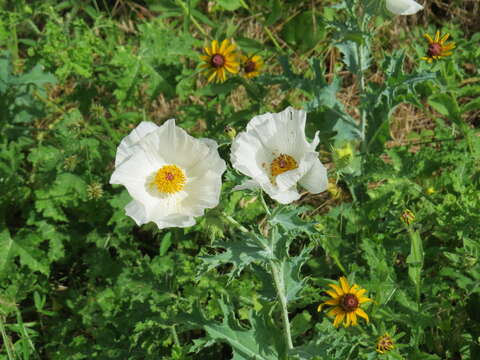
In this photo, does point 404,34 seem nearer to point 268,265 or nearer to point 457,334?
point 457,334

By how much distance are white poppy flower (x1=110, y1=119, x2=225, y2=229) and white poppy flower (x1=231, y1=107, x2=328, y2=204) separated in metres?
0.10

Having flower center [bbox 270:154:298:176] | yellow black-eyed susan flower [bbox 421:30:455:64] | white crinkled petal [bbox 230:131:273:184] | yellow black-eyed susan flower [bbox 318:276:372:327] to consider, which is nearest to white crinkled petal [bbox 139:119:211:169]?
white crinkled petal [bbox 230:131:273:184]

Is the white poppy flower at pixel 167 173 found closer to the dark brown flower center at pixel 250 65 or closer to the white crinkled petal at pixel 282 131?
the white crinkled petal at pixel 282 131

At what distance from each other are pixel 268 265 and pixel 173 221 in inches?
19.3

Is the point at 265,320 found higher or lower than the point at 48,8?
lower

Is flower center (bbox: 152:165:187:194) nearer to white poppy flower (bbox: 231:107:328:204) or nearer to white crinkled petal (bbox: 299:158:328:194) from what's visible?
white poppy flower (bbox: 231:107:328:204)

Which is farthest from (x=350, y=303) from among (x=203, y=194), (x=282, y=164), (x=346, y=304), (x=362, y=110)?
(x=362, y=110)

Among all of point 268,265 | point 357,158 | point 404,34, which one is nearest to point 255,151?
point 268,265

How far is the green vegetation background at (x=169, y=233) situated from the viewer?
245 cm

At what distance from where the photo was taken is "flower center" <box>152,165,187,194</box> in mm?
1934

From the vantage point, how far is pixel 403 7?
2338 millimetres

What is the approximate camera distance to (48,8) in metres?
3.02

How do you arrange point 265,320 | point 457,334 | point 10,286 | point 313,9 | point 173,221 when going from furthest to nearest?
point 313,9
point 10,286
point 457,334
point 265,320
point 173,221

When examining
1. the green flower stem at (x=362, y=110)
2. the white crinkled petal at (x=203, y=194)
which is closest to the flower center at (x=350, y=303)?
the white crinkled petal at (x=203, y=194)
